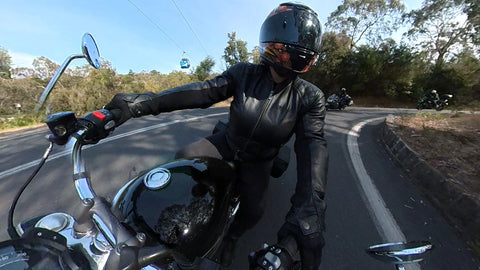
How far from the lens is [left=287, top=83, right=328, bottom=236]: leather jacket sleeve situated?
991 mm

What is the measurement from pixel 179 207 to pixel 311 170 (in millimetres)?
753

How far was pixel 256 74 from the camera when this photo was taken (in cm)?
147

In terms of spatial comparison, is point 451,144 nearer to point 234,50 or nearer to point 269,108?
point 269,108

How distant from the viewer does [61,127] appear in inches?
35.1

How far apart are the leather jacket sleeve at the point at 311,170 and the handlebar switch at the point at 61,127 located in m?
1.10

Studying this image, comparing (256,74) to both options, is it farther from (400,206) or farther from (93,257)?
(400,206)

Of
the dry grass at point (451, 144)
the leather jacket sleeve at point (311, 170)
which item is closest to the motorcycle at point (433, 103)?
the dry grass at point (451, 144)

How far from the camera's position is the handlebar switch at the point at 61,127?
34.3 inches

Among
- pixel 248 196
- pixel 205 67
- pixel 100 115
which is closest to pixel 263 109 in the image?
pixel 248 196

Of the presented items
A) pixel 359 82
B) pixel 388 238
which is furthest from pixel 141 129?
pixel 359 82

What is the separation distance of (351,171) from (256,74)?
91.4 inches

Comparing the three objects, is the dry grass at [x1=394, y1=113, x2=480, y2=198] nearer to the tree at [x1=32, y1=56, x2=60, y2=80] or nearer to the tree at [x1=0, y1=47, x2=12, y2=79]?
the tree at [x1=32, y1=56, x2=60, y2=80]

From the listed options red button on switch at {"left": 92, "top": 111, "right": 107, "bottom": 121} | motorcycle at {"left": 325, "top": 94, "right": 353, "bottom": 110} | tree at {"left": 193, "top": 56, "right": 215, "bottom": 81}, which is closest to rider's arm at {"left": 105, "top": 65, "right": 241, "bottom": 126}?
red button on switch at {"left": 92, "top": 111, "right": 107, "bottom": 121}

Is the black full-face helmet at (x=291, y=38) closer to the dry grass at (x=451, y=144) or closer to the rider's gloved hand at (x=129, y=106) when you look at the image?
the rider's gloved hand at (x=129, y=106)
